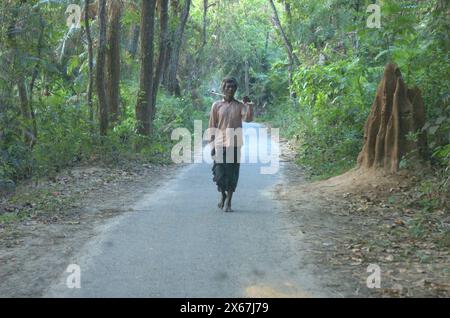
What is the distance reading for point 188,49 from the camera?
40.3 meters

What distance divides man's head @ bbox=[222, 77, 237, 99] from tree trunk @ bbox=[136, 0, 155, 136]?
33.1ft

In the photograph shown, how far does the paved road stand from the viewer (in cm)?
623

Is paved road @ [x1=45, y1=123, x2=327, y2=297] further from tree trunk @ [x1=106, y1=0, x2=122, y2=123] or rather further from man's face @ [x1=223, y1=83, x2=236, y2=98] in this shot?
tree trunk @ [x1=106, y1=0, x2=122, y2=123]

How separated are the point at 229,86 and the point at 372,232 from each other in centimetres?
322

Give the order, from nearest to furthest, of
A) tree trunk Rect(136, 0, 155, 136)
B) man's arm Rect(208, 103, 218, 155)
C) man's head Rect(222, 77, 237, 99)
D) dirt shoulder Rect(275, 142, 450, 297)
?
dirt shoulder Rect(275, 142, 450, 297) < man's head Rect(222, 77, 237, 99) < man's arm Rect(208, 103, 218, 155) < tree trunk Rect(136, 0, 155, 136)

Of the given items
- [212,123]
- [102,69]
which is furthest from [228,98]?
[102,69]

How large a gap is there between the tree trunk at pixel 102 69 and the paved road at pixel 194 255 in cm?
675

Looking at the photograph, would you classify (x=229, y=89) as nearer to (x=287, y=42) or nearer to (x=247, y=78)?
(x=287, y=42)

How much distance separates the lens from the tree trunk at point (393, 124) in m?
12.1

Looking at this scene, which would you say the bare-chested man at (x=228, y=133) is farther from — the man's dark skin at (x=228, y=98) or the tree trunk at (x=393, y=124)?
the tree trunk at (x=393, y=124)

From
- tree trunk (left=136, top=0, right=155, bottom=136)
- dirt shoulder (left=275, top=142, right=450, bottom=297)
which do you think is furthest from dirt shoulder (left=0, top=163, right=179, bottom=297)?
tree trunk (left=136, top=0, right=155, bottom=136)

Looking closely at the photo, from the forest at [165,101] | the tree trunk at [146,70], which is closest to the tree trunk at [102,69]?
the forest at [165,101]

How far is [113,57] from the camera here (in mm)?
19797

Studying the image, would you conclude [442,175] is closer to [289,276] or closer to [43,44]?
[289,276]
